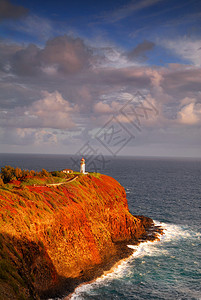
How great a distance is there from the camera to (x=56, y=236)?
33125mm

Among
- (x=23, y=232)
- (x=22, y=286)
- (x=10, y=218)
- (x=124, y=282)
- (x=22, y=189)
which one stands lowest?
(x=124, y=282)

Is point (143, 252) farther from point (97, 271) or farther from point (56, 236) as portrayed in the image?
point (56, 236)

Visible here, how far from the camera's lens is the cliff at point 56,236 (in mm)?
26547

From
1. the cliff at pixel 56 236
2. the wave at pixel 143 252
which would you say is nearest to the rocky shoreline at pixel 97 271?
the cliff at pixel 56 236

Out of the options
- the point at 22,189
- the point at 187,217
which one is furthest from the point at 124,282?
the point at 187,217

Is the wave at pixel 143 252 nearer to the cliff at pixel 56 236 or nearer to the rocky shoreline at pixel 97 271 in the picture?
the rocky shoreline at pixel 97 271

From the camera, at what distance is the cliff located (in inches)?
1045

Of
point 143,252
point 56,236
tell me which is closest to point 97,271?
point 56,236

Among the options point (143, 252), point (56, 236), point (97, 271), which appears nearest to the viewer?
point (56, 236)

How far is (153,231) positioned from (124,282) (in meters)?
20.8

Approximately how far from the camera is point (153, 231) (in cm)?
5184

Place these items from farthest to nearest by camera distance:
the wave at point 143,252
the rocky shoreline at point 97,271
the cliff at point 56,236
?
the wave at point 143,252, the rocky shoreline at point 97,271, the cliff at point 56,236

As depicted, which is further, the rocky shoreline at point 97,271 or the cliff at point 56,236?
the rocky shoreline at point 97,271

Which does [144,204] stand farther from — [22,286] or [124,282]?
[22,286]
